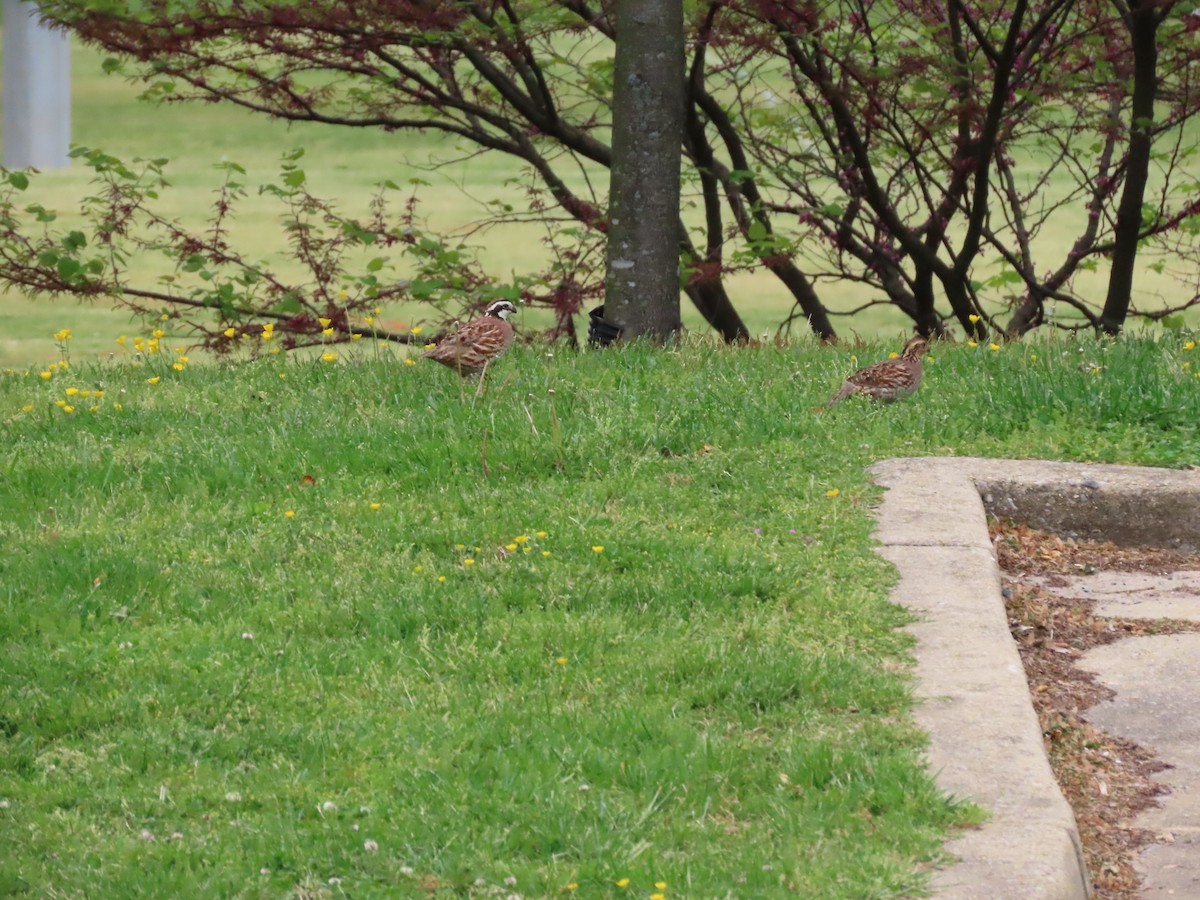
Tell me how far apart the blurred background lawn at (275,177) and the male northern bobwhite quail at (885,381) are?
3.97m

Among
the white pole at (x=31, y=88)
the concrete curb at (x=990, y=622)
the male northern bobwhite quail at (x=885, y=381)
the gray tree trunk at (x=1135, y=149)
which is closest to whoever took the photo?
the concrete curb at (x=990, y=622)

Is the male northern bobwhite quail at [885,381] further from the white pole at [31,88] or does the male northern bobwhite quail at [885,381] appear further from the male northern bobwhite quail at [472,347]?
the white pole at [31,88]

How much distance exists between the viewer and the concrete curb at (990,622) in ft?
11.7

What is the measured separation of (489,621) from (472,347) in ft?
9.79

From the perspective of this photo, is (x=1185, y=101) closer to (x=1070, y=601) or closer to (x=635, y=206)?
(x=635, y=206)

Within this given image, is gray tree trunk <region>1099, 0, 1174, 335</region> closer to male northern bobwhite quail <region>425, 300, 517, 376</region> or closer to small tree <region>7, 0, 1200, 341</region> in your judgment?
small tree <region>7, 0, 1200, 341</region>

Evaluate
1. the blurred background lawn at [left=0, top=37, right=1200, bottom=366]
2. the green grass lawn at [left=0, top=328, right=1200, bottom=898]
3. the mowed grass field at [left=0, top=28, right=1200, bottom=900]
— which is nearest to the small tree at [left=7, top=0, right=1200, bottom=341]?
the blurred background lawn at [left=0, top=37, right=1200, bottom=366]

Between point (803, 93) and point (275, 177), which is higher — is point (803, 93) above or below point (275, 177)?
below

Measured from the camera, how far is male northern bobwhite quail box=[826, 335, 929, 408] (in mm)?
7422

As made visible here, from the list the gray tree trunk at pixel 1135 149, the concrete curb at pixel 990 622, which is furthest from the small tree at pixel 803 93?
the concrete curb at pixel 990 622

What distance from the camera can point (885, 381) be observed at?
7414 mm

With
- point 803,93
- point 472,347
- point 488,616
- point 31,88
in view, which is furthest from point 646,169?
point 31,88

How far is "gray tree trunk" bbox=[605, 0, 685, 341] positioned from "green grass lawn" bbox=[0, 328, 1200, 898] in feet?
3.07

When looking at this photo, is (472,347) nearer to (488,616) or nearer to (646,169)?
(646,169)
